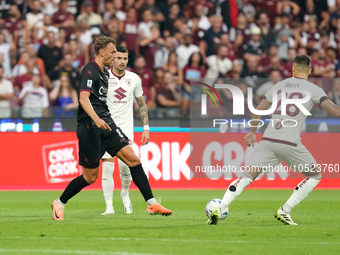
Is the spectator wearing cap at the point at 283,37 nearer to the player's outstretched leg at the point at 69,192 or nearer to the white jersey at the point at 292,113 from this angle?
the white jersey at the point at 292,113

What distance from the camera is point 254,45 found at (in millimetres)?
17828

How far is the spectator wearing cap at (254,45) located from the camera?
17.6m

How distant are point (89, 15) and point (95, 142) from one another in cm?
1069

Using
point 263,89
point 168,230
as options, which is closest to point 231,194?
point 168,230

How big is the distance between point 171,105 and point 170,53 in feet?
6.64

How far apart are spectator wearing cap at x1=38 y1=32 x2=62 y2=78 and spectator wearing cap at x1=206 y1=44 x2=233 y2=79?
4296mm

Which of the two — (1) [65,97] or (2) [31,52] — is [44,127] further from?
(2) [31,52]

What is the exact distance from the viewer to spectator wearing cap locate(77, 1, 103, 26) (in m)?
17.7

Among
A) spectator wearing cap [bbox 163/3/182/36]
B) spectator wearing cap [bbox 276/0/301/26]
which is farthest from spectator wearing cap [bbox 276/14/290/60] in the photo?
spectator wearing cap [bbox 163/3/182/36]

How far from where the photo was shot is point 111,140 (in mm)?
7902

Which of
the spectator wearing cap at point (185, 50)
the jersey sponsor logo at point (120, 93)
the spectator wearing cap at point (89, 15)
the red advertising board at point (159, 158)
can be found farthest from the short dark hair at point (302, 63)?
the spectator wearing cap at point (89, 15)

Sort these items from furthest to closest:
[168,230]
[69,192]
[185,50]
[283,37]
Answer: [283,37] < [185,50] < [69,192] < [168,230]

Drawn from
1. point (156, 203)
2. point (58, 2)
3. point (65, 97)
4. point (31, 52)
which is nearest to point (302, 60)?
point (156, 203)

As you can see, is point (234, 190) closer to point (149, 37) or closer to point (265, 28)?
point (149, 37)
